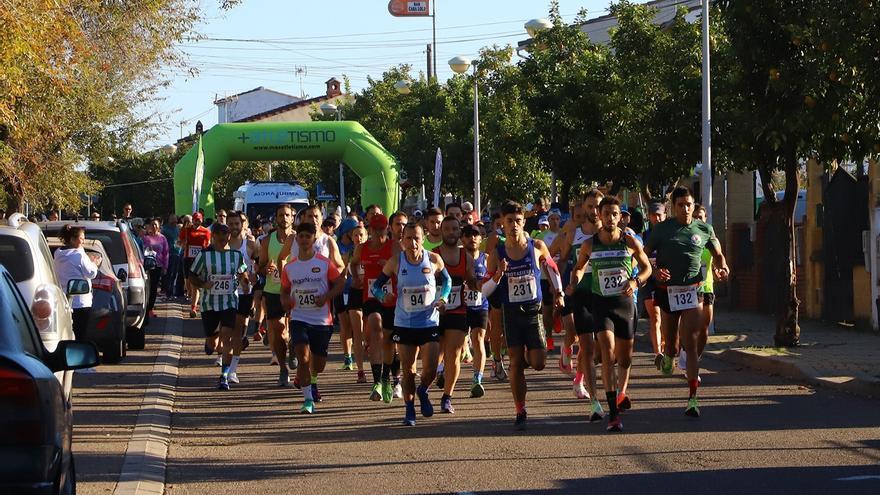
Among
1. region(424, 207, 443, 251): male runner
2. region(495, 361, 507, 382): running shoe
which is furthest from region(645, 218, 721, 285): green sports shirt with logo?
region(495, 361, 507, 382): running shoe

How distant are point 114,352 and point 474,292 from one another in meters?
5.56

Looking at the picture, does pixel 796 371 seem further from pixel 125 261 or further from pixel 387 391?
pixel 125 261

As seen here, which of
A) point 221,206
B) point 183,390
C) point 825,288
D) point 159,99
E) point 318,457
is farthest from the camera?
point 221,206

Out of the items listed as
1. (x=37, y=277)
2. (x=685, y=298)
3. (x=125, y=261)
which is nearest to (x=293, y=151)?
(x=125, y=261)

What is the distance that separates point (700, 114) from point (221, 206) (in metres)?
71.6

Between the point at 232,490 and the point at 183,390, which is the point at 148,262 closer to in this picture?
the point at 183,390

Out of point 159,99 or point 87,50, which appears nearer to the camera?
point 87,50

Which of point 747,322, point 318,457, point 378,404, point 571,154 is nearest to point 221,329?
point 378,404

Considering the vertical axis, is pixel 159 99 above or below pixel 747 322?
above

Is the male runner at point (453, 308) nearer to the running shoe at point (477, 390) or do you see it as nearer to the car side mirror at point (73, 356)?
the running shoe at point (477, 390)

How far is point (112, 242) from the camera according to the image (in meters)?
19.2

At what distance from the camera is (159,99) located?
3434 cm

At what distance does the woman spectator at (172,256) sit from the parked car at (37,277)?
18550 mm

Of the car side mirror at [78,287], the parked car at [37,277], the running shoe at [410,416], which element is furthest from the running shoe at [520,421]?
the car side mirror at [78,287]
